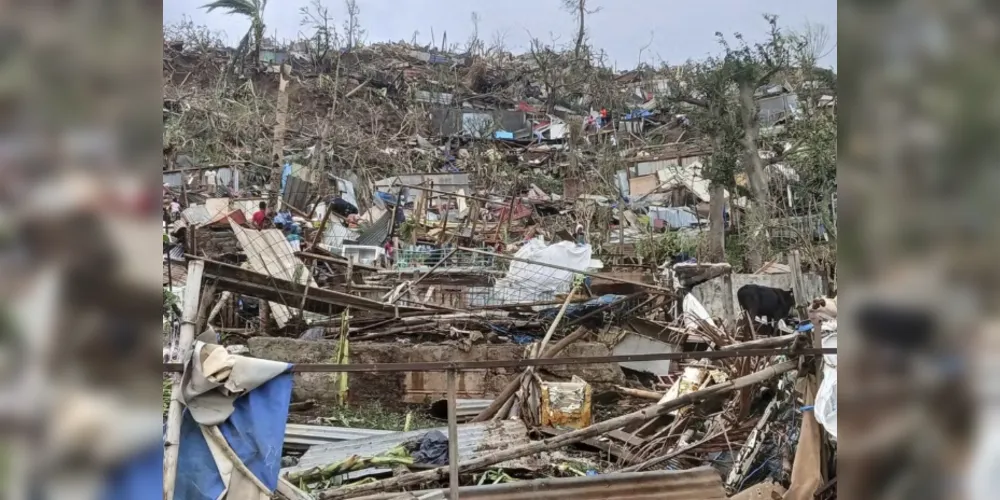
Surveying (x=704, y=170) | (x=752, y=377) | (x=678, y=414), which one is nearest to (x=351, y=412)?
(x=678, y=414)

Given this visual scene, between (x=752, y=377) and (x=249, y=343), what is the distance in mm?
5984

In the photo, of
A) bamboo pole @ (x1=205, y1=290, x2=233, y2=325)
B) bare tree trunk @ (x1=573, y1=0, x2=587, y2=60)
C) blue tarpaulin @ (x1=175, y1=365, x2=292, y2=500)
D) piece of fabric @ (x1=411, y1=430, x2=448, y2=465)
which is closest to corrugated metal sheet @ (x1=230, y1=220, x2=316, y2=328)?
bamboo pole @ (x1=205, y1=290, x2=233, y2=325)

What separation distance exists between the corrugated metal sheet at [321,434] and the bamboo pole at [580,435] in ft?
4.95

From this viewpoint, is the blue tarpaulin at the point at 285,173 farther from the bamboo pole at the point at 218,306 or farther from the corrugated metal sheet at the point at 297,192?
the bamboo pole at the point at 218,306

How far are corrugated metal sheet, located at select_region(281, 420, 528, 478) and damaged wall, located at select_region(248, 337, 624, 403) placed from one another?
147cm

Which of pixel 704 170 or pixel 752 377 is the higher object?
pixel 704 170

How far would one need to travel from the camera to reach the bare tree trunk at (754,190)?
12.9 m

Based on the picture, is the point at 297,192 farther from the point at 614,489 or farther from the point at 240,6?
the point at 614,489

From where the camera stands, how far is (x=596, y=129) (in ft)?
63.2

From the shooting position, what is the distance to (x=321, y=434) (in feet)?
22.0

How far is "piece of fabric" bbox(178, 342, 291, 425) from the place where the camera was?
2643 mm
